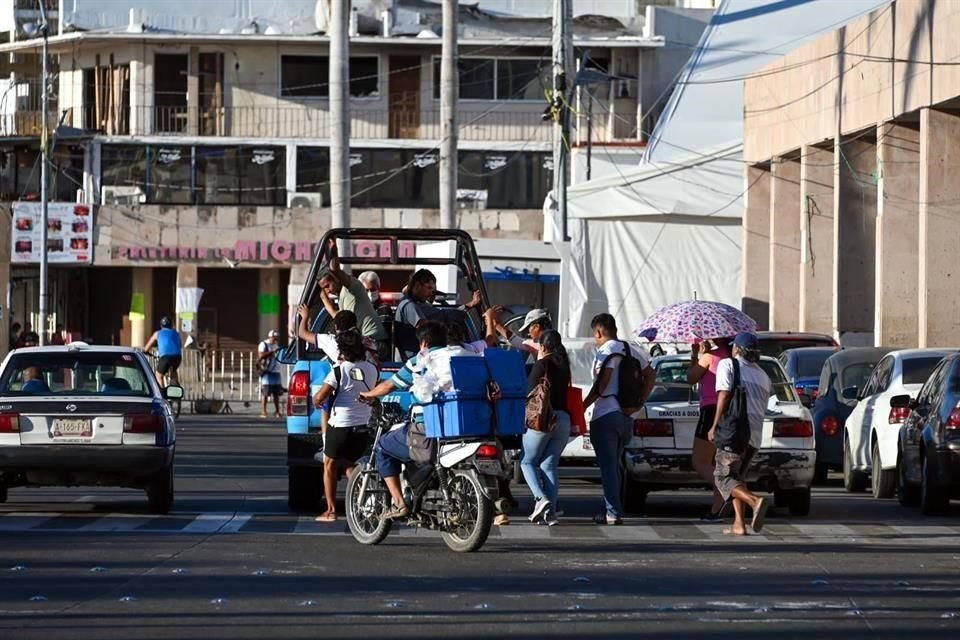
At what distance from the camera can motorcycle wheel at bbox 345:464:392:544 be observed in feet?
47.9

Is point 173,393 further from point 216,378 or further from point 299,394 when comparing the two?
point 216,378

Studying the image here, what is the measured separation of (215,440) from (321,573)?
18015 mm

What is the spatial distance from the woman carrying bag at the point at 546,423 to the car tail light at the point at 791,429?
207 cm

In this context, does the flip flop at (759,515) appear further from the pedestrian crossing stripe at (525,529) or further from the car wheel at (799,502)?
the car wheel at (799,502)

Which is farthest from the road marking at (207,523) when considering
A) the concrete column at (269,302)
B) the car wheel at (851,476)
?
the concrete column at (269,302)

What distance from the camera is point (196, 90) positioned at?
196ft

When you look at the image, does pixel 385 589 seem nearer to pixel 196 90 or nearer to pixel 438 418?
pixel 438 418

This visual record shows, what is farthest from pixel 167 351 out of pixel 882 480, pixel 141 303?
pixel 141 303

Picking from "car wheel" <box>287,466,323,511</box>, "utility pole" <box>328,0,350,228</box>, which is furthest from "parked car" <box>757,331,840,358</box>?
"utility pole" <box>328,0,350,228</box>

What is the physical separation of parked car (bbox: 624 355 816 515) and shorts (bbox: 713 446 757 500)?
1.29 meters

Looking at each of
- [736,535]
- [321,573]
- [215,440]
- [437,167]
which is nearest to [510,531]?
[736,535]

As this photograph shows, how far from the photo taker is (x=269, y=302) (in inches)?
2371

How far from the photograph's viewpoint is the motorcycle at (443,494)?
13.9 metres

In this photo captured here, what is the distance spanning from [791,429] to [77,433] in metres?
6.41
